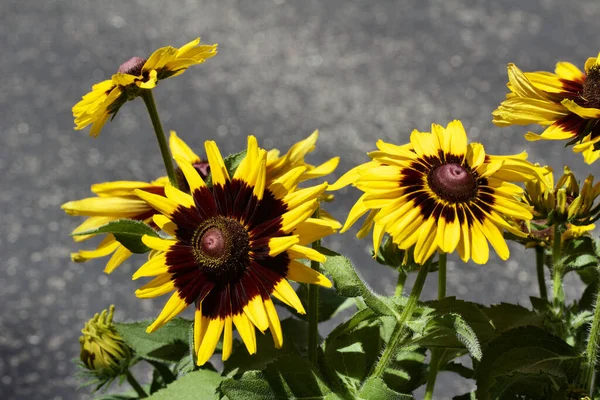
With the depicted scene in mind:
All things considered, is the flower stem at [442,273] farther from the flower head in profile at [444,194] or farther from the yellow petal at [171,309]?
the yellow petal at [171,309]

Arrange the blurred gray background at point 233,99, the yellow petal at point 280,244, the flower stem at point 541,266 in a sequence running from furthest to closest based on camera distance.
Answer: the blurred gray background at point 233,99, the flower stem at point 541,266, the yellow petal at point 280,244

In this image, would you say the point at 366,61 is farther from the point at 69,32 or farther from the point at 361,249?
the point at 69,32

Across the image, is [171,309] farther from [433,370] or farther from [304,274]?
[433,370]

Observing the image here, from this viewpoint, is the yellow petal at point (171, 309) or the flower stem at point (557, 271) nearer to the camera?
the yellow petal at point (171, 309)

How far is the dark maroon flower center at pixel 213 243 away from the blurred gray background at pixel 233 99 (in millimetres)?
808

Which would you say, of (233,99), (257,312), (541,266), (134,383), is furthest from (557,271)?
(233,99)

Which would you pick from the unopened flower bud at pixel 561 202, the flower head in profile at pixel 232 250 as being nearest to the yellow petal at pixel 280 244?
the flower head in profile at pixel 232 250

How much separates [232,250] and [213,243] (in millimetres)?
12

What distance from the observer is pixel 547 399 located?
61 cm

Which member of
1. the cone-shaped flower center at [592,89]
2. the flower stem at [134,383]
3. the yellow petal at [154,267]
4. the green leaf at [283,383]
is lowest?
the flower stem at [134,383]

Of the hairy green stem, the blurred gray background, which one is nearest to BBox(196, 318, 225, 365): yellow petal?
the hairy green stem

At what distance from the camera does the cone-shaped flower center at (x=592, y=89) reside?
0.58 meters

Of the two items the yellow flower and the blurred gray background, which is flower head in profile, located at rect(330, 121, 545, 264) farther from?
the blurred gray background

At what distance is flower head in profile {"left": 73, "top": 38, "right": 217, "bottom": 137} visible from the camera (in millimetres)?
570
